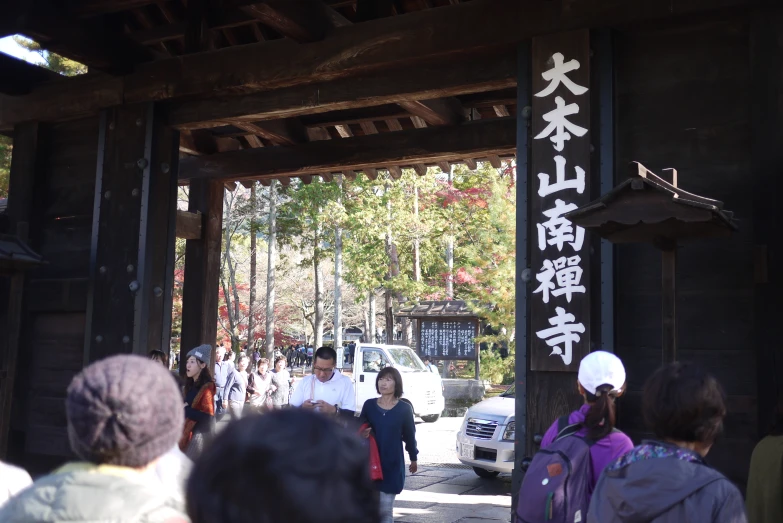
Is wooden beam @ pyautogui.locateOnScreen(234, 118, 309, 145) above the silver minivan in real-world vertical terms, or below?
above

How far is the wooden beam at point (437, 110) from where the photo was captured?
24.5ft

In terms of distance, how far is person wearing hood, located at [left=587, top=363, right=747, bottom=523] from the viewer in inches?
82.7

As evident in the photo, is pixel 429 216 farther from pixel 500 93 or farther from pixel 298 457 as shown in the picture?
pixel 298 457

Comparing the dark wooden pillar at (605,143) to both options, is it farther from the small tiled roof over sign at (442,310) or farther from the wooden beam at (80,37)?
the small tiled roof over sign at (442,310)

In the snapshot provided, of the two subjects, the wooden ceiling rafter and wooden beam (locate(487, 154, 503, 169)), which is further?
wooden beam (locate(487, 154, 503, 169))

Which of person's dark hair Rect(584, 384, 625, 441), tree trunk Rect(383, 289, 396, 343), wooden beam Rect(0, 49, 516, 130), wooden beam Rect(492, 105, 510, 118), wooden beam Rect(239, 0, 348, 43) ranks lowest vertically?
person's dark hair Rect(584, 384, 625, 441)

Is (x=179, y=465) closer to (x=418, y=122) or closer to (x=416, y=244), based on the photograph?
(x=418, y=122)

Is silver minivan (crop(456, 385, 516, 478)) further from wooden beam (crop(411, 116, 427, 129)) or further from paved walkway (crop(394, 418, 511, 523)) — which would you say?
wooden beam (crop(411, 116, 427, 129))

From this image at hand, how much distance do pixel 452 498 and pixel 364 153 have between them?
4136mm

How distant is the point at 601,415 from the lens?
9.47 feet

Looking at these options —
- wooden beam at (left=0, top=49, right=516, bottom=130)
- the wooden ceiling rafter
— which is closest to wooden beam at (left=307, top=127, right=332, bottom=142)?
the wooden ceiling rafter

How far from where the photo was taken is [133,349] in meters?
6.36

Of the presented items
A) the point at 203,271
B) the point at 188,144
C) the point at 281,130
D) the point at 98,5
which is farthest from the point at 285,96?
the point at 203,271

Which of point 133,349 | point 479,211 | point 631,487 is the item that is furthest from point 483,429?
point 479,211
